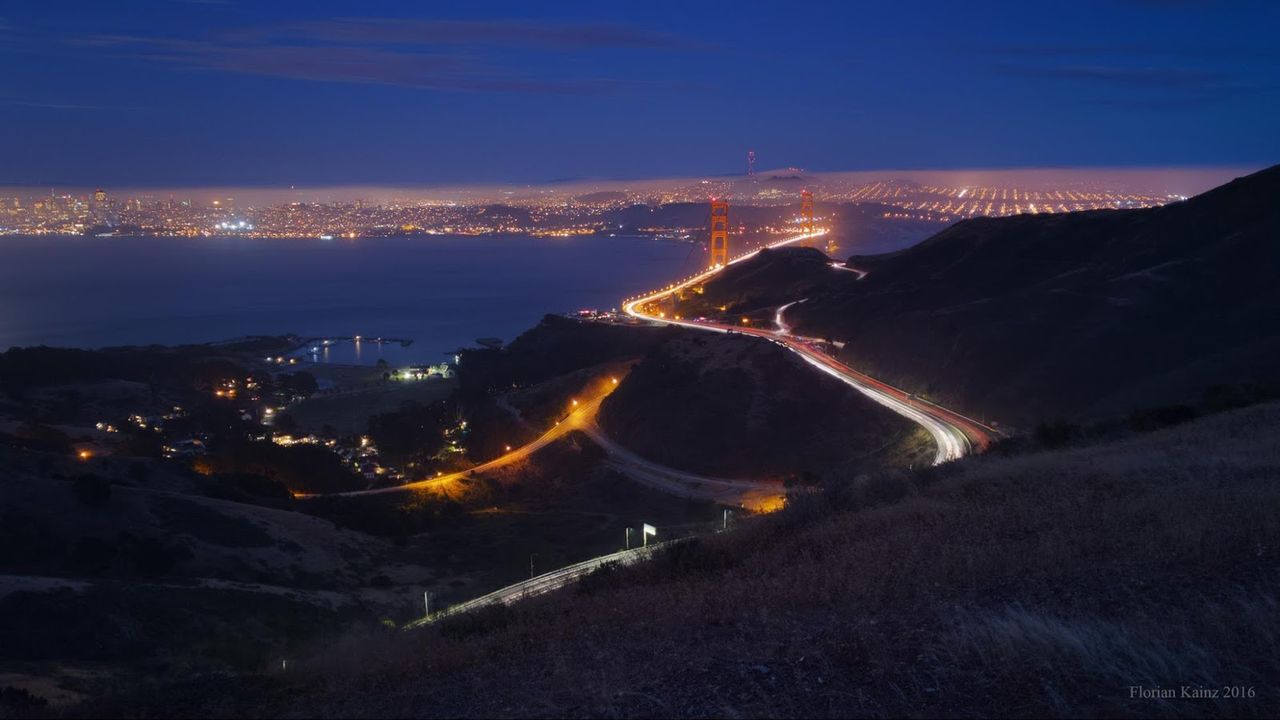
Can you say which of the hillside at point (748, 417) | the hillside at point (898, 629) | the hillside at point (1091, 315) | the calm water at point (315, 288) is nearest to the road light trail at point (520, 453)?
the hillside at point (748, 417)

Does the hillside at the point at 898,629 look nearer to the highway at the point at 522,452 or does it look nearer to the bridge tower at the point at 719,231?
the highway at the point at 522,452

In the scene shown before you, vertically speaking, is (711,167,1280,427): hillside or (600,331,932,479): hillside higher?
(711,167,1280,427): hillside

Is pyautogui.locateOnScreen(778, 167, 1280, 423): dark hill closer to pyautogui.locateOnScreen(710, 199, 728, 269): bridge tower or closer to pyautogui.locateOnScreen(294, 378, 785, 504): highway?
pyautogui.locateOnScreen(294, 378, 785, 504): highway

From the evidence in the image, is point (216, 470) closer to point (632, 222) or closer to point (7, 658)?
point (7, 658)

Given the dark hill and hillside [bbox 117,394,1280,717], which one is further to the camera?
the dark hill

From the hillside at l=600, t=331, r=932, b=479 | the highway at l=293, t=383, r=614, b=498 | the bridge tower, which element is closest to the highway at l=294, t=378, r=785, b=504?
the highway at l=293, t=383, r=614, b=498

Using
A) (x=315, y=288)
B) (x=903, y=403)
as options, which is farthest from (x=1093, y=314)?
(x=315, y=288)

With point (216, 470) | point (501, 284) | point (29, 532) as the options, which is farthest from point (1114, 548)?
point (501, 284)
